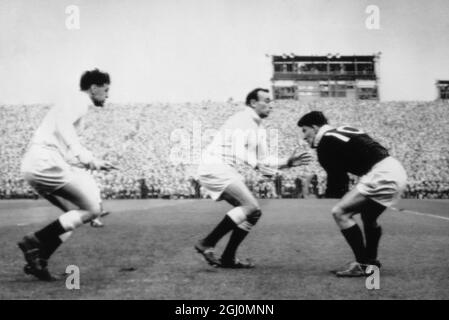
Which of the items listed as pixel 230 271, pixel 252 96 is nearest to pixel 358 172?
pixel 252 96

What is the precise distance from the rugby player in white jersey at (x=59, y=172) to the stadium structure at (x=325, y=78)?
160 ft

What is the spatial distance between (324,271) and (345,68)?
50.8 meters

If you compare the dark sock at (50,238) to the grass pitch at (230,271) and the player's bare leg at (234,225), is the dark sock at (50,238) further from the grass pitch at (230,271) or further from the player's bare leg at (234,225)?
the player's bare leg at (234,225)

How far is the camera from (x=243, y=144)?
5.34 metres

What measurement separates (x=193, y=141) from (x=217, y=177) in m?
34.3

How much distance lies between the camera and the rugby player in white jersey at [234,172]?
5.27 m

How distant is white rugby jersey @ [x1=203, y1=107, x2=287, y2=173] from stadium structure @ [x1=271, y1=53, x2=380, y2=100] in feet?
157

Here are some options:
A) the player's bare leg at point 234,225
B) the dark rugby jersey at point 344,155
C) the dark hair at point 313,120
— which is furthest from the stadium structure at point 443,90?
the player's bare leg at point 234,225

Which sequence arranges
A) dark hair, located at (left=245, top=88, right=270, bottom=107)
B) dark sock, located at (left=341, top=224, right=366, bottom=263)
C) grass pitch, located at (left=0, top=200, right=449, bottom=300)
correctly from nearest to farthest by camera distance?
1. grass pitch, located at (left=0, top=200, right=449, bottom=300)
2. dark sock, located at (left=341, top=224, right=366, bottom=263)
3. dark hair, located at (left=245, top=88, right=270, bottom=107)

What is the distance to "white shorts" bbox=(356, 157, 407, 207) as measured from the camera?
4.95 metres

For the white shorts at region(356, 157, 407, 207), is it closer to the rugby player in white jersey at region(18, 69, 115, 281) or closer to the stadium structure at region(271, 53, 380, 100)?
the rugby player in white jersey at region(18, 69, 115, 281)

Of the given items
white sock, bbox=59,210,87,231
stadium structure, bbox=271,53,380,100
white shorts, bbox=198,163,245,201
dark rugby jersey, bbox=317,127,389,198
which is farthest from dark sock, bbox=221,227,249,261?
stadium structure, bbox=271,53,380,100
